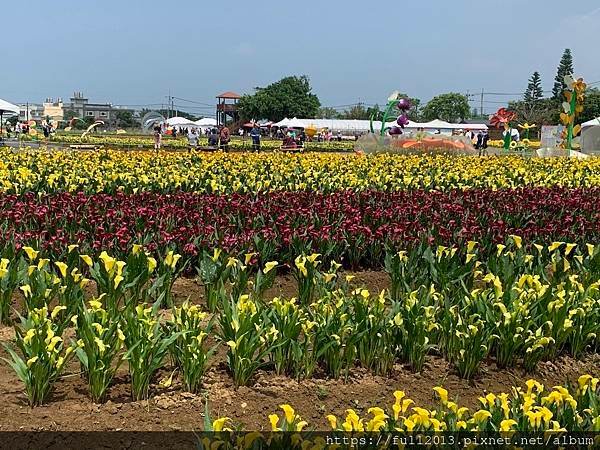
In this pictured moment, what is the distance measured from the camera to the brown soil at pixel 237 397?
130 inches

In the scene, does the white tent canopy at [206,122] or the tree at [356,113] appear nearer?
the white tent canopy at [206,122]

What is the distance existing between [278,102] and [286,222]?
240ft

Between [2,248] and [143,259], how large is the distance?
1476 mm

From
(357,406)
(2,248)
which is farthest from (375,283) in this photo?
(2,248)

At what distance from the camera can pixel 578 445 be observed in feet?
8.64

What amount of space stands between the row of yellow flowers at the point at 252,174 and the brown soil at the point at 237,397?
5730 millimetres

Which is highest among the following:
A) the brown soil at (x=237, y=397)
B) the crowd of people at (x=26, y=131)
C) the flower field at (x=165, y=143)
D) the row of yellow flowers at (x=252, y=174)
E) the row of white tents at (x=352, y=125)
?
the row of white tents at (x=352, y=125)

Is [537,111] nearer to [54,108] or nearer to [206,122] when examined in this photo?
[206,122]

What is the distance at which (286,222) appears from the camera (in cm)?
692

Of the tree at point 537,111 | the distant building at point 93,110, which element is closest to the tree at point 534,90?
the tree at point 537,111

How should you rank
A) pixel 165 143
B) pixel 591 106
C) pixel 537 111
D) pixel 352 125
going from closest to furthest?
pixel 165 143 → pixel 352 125 → pixel 591 106 → pixel 537 111

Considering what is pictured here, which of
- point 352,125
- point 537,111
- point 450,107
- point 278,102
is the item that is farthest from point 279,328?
point 450,107

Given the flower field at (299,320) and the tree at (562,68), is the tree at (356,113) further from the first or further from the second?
the flower field at (299,320)

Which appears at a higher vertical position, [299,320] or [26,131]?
[26,131]
